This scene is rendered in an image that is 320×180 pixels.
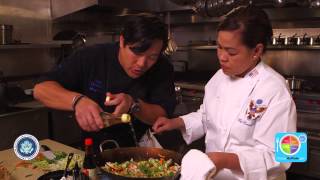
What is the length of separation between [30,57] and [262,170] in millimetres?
3501

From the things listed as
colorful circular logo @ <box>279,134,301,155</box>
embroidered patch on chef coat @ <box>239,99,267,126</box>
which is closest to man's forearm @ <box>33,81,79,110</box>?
embroidered patch on chef coat @ <box>239,99,267,126</box>

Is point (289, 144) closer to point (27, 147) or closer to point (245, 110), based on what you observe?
point (245, 110)

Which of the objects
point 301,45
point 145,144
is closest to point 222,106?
point 145,144

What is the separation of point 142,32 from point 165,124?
454 millimetres

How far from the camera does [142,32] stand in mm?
1496

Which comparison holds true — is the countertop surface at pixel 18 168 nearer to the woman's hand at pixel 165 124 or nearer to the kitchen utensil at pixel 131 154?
the kitchen utensil at pixel 131 154

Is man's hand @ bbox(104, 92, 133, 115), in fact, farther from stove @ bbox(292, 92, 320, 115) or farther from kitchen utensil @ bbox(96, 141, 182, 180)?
stove @ bbox(292, 92, 320, 115)

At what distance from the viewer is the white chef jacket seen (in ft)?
4.10

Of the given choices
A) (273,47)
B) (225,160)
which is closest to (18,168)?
(225,160)

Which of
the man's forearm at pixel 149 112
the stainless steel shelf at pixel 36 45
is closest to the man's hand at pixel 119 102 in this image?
the man's forearm at pixel 149 112

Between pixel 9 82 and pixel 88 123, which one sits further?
pixel 9 82

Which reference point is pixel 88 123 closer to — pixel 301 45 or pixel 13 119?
pixel 13 119

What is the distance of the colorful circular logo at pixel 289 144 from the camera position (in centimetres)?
111

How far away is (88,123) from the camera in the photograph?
1.36 metres
